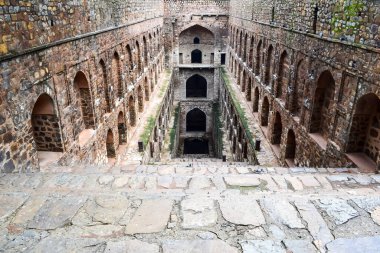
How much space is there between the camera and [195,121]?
29078 millimetres

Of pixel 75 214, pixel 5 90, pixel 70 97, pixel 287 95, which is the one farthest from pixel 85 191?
pixel 287 95

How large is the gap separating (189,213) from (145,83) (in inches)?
610

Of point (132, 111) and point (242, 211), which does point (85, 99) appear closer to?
point (132, 111)

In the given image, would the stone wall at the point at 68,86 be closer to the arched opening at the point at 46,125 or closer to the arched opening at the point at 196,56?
the arched opening at the point at 46,125

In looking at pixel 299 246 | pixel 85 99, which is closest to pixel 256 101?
pixel 85 99

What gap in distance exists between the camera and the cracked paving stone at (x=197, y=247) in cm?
291

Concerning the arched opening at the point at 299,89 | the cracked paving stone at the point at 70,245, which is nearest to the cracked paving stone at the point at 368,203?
the cracked paving stone at the point at 70,245

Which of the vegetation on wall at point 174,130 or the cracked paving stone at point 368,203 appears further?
the vegetation on wall at point 174,130

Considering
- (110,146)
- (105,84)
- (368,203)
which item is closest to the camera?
(368,203)

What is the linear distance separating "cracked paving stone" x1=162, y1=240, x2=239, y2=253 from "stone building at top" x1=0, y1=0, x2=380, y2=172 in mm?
3629

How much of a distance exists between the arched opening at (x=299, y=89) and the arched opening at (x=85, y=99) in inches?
251

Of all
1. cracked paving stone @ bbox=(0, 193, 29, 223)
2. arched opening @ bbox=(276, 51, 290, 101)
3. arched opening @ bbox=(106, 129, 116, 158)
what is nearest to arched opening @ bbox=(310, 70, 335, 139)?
arched opening @ bbox=(276, 51, 290, 101)

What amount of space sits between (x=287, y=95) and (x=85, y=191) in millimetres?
8501

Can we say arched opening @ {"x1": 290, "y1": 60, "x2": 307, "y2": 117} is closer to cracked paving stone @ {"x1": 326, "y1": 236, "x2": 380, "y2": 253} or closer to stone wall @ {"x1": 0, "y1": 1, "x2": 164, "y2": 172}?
stone wall @ {"x1": 0, "y1": 1, "x2": 164, "y2": 172}
